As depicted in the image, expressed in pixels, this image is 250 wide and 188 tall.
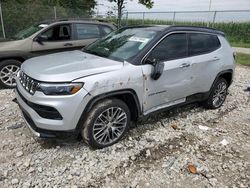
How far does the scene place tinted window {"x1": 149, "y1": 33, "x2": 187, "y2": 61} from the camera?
3.79 meters

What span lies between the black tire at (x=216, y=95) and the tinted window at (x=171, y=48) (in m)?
1.24

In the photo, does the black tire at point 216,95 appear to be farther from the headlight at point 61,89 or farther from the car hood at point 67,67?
the headlight at point 61,89

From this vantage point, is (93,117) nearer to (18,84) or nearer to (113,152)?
(113,152)

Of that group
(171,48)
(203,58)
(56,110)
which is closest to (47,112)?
(56,110)

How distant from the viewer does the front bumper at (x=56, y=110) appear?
9.64ft

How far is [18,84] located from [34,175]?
1352 millimetres

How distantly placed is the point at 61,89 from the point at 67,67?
433mm

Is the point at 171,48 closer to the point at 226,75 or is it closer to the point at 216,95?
the point at 216,95

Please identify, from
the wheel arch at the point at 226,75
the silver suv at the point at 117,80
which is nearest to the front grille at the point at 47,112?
the silver suv at the point at 117,80

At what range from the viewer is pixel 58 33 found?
6.49 m

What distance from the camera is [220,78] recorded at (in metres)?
5.06

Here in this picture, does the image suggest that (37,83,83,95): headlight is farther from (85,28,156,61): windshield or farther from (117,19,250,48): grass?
(117,19,250,48): grass

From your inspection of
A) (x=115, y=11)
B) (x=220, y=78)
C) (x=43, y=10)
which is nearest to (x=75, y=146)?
(x=220, y=78)

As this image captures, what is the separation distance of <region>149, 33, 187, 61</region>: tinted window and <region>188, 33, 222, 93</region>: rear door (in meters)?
0.17
